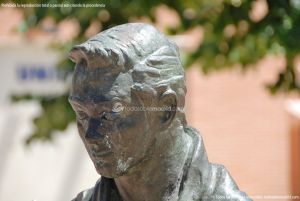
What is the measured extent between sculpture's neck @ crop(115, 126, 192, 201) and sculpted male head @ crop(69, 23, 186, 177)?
38mm

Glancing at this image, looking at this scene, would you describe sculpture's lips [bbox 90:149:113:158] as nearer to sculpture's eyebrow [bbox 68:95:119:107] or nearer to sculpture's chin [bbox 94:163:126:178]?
sculpture's chin [bbox 94:163:126:178]

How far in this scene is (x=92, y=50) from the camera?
2920 mm

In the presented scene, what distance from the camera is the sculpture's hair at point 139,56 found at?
9.62 feet

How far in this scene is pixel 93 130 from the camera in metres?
2.96

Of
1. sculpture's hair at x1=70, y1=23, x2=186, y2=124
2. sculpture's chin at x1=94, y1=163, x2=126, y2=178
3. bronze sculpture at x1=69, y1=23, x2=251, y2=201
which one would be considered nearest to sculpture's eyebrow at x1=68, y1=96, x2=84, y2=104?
bronze sculpture at x1=69, y1=23, x2=251, y2=201

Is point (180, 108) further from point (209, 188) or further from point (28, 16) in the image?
point (28, 16)

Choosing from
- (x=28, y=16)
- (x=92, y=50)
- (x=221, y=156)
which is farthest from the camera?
(x=221, y=156)

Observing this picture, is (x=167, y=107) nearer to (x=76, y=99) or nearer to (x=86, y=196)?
(x=76, y=99)

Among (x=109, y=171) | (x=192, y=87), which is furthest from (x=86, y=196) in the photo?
(x=192, y=87)

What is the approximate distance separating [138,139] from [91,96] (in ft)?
0.68

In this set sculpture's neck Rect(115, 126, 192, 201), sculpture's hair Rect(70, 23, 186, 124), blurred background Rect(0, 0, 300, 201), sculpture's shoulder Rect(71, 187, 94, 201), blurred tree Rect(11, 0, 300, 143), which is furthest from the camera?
blurred background Rect(0, 0, 300, 201)

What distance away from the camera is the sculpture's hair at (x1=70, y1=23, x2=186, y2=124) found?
2.93m

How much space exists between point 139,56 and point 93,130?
284mm

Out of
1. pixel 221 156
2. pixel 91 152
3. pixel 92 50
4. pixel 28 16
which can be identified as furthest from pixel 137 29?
pixel 221 156
